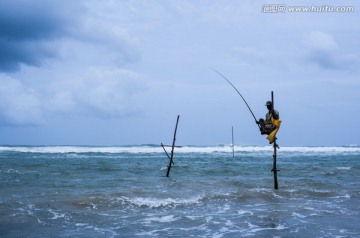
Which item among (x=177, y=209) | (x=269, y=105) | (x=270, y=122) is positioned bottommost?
(x=177, y=209)

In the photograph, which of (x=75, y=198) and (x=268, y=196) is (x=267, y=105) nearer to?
(x=268, y=196)

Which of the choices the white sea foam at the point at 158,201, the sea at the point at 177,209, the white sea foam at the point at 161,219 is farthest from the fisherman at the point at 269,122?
the white sea foam at the point at 161,219

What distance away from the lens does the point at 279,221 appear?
9.06 m

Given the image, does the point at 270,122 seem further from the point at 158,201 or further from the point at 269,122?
the point at 158,201

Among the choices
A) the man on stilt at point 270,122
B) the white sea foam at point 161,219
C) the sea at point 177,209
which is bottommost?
the white sea foam at point 161,219

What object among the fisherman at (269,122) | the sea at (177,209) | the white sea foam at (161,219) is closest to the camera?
the sea at (177,209)

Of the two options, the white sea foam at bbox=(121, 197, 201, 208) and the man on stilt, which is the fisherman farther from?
the white sea foam at bbox=(121, 197, 201, 208)

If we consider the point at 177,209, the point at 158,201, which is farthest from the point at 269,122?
the point at 158,201

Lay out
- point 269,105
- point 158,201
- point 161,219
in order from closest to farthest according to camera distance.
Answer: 1. point 161,219
2. point 269,105
3. point 158,201

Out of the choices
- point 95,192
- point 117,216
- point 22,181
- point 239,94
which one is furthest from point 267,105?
point 22,181

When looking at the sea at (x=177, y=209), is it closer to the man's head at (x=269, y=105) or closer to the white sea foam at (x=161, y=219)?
the white sea foam at (x=161, y=219)

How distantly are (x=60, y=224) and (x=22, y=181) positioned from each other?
8.27 meters

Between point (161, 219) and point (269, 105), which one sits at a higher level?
point (269, 105)

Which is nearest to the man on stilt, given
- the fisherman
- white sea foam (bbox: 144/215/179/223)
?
the fisherman
